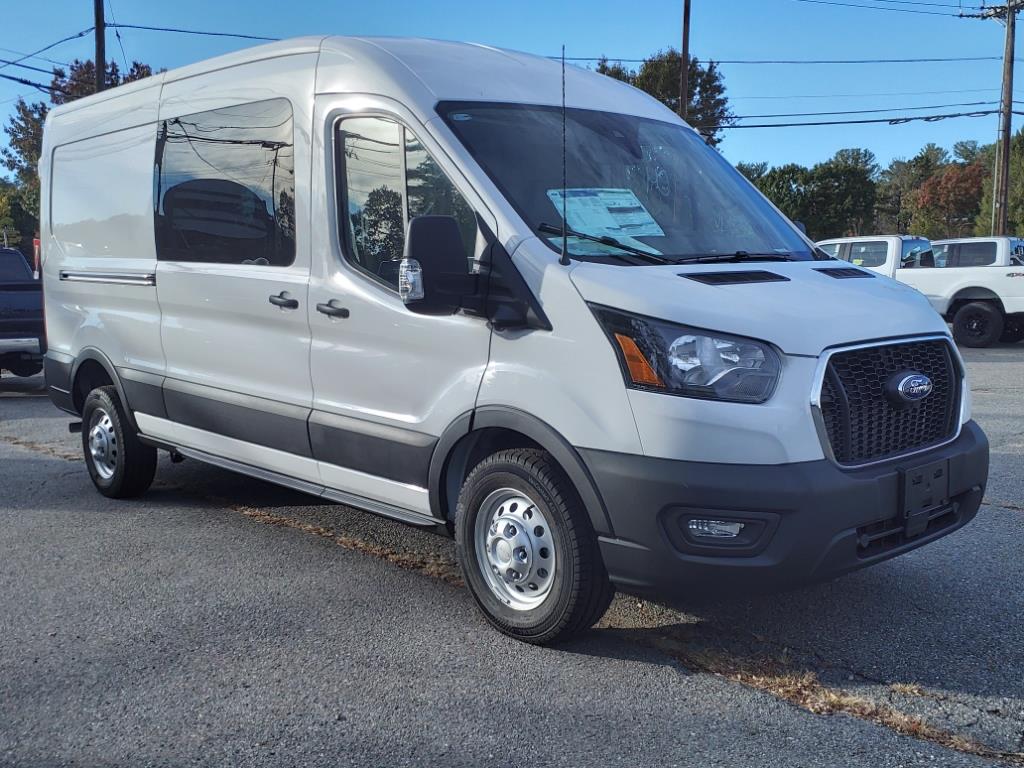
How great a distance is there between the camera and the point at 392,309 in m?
4.31

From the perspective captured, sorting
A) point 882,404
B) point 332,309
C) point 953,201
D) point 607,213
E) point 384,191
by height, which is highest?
point 953,201

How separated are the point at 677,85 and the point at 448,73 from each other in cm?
4303

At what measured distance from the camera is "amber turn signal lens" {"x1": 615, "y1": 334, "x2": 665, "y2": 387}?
351 cm

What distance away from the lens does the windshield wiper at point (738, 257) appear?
4.10 metres

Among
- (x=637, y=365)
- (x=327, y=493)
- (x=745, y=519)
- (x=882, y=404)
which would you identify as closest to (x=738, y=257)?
(x=882, y=404)

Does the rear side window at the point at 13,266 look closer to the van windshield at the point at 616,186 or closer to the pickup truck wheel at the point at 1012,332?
the van windshield at the point at 616,186

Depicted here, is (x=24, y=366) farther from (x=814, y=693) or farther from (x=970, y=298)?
(x=970, y=298)

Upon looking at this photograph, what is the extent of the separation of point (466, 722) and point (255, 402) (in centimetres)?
233

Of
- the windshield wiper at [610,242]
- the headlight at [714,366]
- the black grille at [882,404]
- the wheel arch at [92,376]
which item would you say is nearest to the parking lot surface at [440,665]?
the black grille at [882,404]

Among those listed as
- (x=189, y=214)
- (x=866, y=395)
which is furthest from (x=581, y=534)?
(x=189, y=214)

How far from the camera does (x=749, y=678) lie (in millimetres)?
3695

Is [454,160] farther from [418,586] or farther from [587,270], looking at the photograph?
[418,586]

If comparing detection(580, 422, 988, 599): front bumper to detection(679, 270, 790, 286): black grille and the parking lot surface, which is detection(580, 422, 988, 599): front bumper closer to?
the parking lot surface

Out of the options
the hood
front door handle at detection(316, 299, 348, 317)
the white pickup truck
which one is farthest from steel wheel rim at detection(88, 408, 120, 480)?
the white pickup truck
